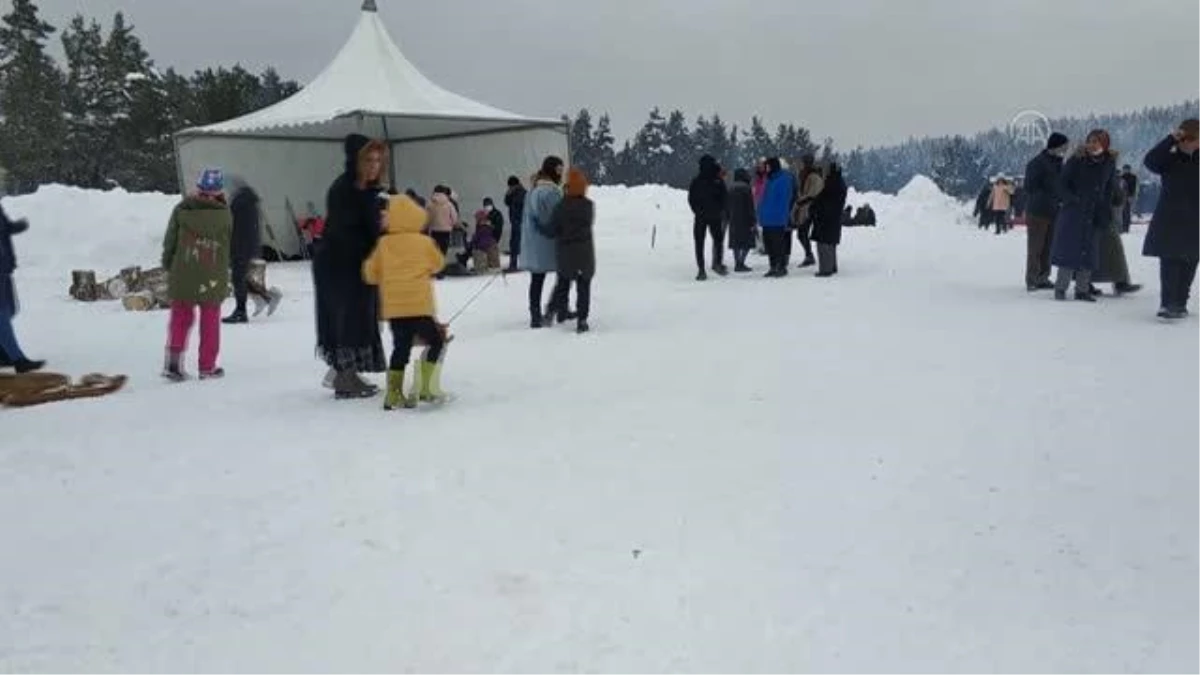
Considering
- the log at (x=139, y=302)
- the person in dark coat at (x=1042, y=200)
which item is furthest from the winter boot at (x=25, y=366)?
the person in dark coat at (x=1042, y=200)

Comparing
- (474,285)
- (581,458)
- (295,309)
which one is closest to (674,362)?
(581,458)

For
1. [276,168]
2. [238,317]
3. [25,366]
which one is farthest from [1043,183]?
[276,168]

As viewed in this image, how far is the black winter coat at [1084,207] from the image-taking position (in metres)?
9.16

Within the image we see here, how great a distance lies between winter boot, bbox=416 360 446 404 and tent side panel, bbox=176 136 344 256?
14681mm

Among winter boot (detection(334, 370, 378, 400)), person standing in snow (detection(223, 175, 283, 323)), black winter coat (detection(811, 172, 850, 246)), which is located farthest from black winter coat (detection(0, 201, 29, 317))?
black winter coat (detection(811, 172, 850, 246))

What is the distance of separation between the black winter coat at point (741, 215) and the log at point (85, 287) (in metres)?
8.87

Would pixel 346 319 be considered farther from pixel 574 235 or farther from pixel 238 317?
pixel 238 317

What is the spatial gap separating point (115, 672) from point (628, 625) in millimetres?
1509

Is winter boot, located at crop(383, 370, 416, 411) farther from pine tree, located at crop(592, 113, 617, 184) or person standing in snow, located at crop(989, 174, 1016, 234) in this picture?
pine tree, located at crop(592, 113, 617, 184)

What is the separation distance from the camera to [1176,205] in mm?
8195

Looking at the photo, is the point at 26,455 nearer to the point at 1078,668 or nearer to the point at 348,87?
the point at 1078,668

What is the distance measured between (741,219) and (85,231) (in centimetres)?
1323

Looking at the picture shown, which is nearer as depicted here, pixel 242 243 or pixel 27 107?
pixel 242 243

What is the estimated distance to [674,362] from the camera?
7449mm
